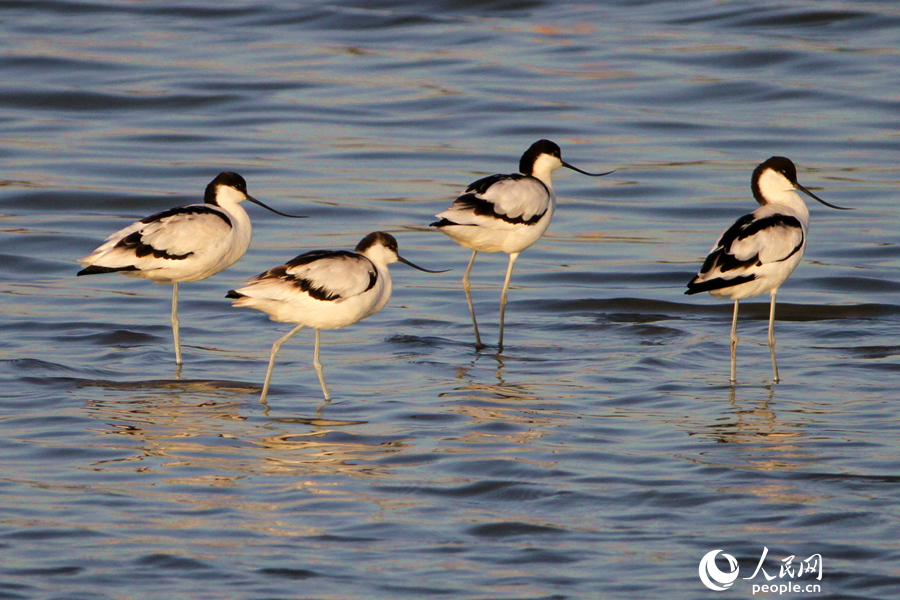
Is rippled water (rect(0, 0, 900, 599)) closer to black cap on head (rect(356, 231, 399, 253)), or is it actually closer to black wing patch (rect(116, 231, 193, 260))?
black wing patch (rect(116, 231, 193, 260))

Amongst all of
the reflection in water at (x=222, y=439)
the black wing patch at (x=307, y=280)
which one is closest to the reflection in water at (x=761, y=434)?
the reflection in water at (x=222, y=439)

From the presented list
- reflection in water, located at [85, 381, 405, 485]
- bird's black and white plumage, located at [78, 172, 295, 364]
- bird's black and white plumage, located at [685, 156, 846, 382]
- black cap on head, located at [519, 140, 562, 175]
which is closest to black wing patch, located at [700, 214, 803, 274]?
bird's black and white plumage, located at [685, 156, 846, 382]

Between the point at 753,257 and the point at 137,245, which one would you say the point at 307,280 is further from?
the point at 753,257

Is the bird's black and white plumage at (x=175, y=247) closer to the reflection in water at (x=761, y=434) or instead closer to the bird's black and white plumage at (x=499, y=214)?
the bird's black and white plumage at (x=499, y=214)

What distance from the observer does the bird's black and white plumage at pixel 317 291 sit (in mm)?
8000

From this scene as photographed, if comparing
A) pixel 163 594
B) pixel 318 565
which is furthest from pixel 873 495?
pixel 163 594

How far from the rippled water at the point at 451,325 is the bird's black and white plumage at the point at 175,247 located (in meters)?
0.66

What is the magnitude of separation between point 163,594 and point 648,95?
15.8 m

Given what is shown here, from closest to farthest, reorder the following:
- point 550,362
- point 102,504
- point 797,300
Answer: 1. point 102,504
2. point 550,362
3. point 797,300

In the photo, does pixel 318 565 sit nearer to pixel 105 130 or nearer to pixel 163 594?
pixel 163 594

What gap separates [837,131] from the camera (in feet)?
57.8

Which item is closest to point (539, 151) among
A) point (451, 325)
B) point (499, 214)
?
Result: point (499, 214)

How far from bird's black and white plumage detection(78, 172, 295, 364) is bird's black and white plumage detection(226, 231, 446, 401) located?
54.0 inches

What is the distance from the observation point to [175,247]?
930 cm
